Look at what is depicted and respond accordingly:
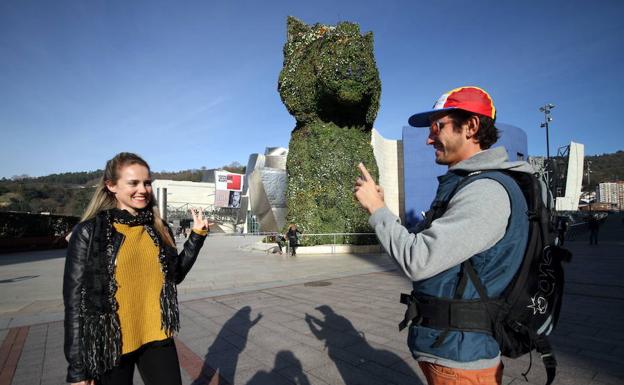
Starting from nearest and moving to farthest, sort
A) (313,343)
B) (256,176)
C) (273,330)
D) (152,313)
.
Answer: (152,313) → (313,343) → (273,330) → (256,176)

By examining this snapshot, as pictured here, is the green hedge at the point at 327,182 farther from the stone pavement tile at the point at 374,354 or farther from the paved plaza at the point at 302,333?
the stone pavement tile at the point at 374,354

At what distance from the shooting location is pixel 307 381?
3.51m

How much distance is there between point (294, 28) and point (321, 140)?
5255 mm

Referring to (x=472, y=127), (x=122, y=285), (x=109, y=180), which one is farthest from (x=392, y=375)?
(x=109, y=180)

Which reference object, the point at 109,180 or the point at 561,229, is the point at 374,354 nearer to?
the point at 561,229

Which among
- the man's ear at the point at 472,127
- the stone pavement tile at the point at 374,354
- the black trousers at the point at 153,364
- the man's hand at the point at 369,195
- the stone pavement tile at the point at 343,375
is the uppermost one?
the man's ear at the point at 472,127

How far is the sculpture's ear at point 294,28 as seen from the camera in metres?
16.1

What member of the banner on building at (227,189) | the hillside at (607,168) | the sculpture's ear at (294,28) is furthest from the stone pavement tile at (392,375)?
the hillside at (607,168)

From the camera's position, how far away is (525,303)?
4.61ft

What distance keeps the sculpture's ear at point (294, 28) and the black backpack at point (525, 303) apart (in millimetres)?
16282

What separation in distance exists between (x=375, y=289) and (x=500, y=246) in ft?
21.6

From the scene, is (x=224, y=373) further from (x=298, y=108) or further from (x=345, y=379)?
(x=298, y=108)

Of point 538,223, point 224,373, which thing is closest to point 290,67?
point 224,373

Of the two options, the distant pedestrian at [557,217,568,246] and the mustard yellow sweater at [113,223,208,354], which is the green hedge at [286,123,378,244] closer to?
the mustard yellow sweater at [113,223,208,354]
